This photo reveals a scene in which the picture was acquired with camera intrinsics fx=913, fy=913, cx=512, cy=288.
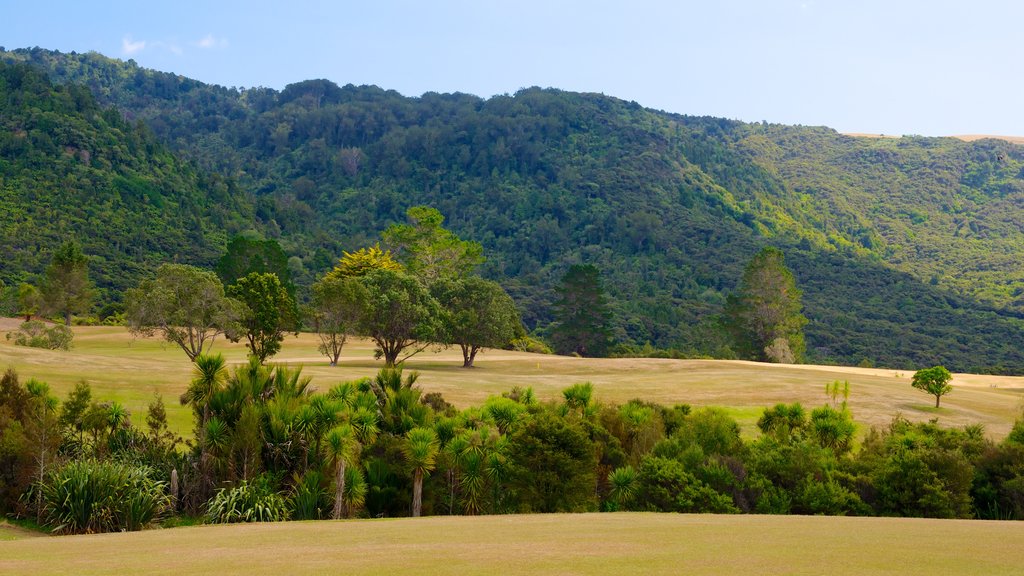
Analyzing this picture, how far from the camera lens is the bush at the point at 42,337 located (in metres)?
62.8

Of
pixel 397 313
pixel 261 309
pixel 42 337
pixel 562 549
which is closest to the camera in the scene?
pixel 562 549

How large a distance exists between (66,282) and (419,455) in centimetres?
7558

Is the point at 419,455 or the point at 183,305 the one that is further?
the point at 183,305

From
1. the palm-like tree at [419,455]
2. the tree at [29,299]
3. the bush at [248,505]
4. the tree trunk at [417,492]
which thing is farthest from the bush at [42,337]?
the tree trunk at [417,492]

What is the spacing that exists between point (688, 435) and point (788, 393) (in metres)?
26.7

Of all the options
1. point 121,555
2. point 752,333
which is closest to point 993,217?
point 752,333

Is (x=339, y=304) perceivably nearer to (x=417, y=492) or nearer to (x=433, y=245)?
(x=417, y=492)

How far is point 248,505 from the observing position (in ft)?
87.1

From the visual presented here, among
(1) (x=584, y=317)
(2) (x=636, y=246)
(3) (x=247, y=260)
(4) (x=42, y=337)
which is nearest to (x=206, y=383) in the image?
(4) (x=42, y=337)

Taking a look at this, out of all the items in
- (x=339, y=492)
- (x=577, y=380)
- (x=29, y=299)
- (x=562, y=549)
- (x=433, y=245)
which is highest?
(x=433, y=245)

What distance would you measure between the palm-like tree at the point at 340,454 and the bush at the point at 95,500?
5.06 metres

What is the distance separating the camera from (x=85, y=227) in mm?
122812

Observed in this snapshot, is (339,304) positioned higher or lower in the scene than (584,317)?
higher

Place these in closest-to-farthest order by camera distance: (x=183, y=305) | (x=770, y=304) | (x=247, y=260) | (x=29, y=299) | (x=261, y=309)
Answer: (x=183, y=305), (x=261, y=309), (x=29, y=299), (x=247, y=260), (x=770, y=304)
